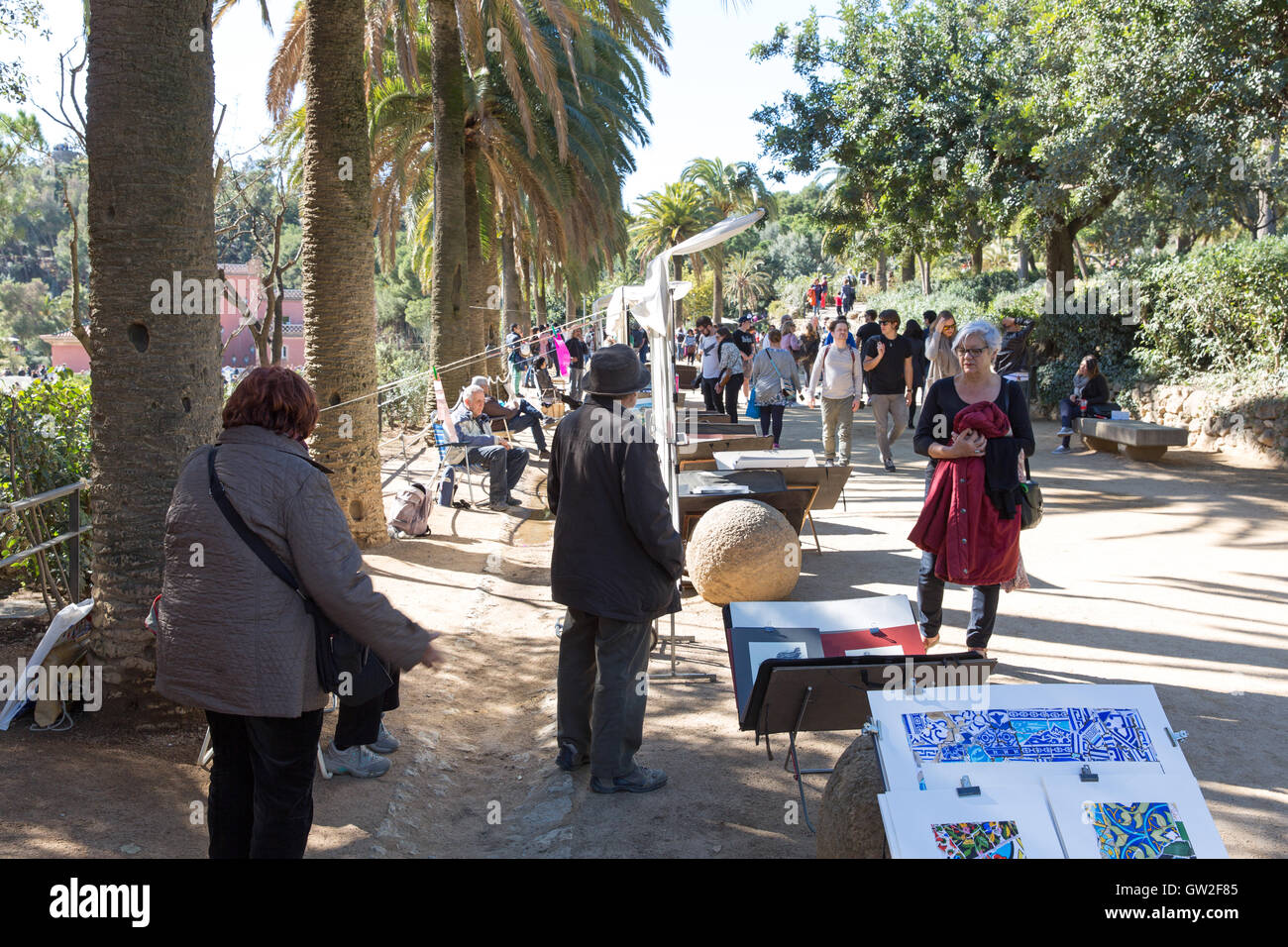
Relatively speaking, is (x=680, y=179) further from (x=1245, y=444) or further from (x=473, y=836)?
(x=473, y=836)

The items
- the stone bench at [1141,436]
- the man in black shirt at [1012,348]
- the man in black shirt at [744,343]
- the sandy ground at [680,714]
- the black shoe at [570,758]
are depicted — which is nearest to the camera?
the sandy ground at [680,714]

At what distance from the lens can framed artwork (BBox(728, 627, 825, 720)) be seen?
466 cm

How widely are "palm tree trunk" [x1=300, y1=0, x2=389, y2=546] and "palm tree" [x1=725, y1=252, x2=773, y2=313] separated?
6537 centimetres

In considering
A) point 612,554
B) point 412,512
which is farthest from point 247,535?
point 412,512

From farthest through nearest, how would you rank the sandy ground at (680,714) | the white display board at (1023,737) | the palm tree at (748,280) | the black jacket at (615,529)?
the palm tree at (748,280)
the black jacket at (615,529)
the sandy ground at (680,714)
the white display board at (1023,737)

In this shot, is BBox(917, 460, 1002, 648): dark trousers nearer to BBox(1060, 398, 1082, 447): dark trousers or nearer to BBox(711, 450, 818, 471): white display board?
BBox(711, 450, 818, 471): white display board

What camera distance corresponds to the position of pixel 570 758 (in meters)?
4.70

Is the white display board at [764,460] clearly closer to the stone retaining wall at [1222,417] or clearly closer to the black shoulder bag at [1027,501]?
the black shoulder bag at [1027,501]

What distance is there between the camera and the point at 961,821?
270cm

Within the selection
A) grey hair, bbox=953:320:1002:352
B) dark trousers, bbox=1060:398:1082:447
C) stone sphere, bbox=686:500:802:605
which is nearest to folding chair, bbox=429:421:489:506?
stone sphere, bbox=686:500:802:605

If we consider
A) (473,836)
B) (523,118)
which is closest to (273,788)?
(473,836)

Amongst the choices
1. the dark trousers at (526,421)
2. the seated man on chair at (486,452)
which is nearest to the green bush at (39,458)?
the seated man on chair at (486,452)

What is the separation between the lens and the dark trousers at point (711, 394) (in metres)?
17.6

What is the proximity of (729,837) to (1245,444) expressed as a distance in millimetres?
12274
